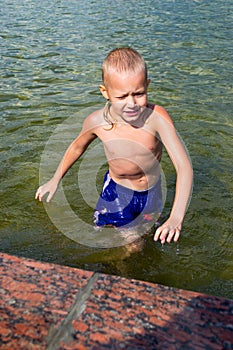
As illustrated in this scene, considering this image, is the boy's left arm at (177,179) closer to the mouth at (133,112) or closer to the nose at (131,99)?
the mouth at (133,112)

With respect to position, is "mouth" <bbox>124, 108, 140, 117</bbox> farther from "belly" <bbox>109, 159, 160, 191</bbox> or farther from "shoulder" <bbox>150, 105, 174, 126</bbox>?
"belly" <bbox>109, 159, 160, 191</bbox>

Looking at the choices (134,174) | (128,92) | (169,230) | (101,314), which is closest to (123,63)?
(128,92)

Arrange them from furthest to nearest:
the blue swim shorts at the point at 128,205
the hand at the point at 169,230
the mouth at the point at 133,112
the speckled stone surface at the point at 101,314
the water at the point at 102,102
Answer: the blue swim shorts at the point at 128,205
the water at the point at 102,102
the mouth at the point at 133,112
the hand at the point at 169,230
the speckled stone surface at the point at 101,314

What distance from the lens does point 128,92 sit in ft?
10.4

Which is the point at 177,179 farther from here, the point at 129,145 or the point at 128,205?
the point at 128,205

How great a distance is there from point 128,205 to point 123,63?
1.27 m

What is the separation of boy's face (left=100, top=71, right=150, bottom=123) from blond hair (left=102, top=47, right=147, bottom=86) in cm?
3

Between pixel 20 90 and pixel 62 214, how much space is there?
4.15 metres

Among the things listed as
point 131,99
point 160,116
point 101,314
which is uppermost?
point 131,99

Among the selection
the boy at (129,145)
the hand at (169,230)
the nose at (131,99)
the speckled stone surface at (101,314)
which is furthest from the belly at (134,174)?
the speckled stone surface at (101,314)

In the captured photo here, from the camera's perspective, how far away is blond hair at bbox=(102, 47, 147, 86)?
314 centimetres

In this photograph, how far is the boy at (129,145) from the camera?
10.3 feet

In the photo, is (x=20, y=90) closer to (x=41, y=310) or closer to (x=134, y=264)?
(x=134, y=264)

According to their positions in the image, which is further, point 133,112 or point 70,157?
point 70,157
